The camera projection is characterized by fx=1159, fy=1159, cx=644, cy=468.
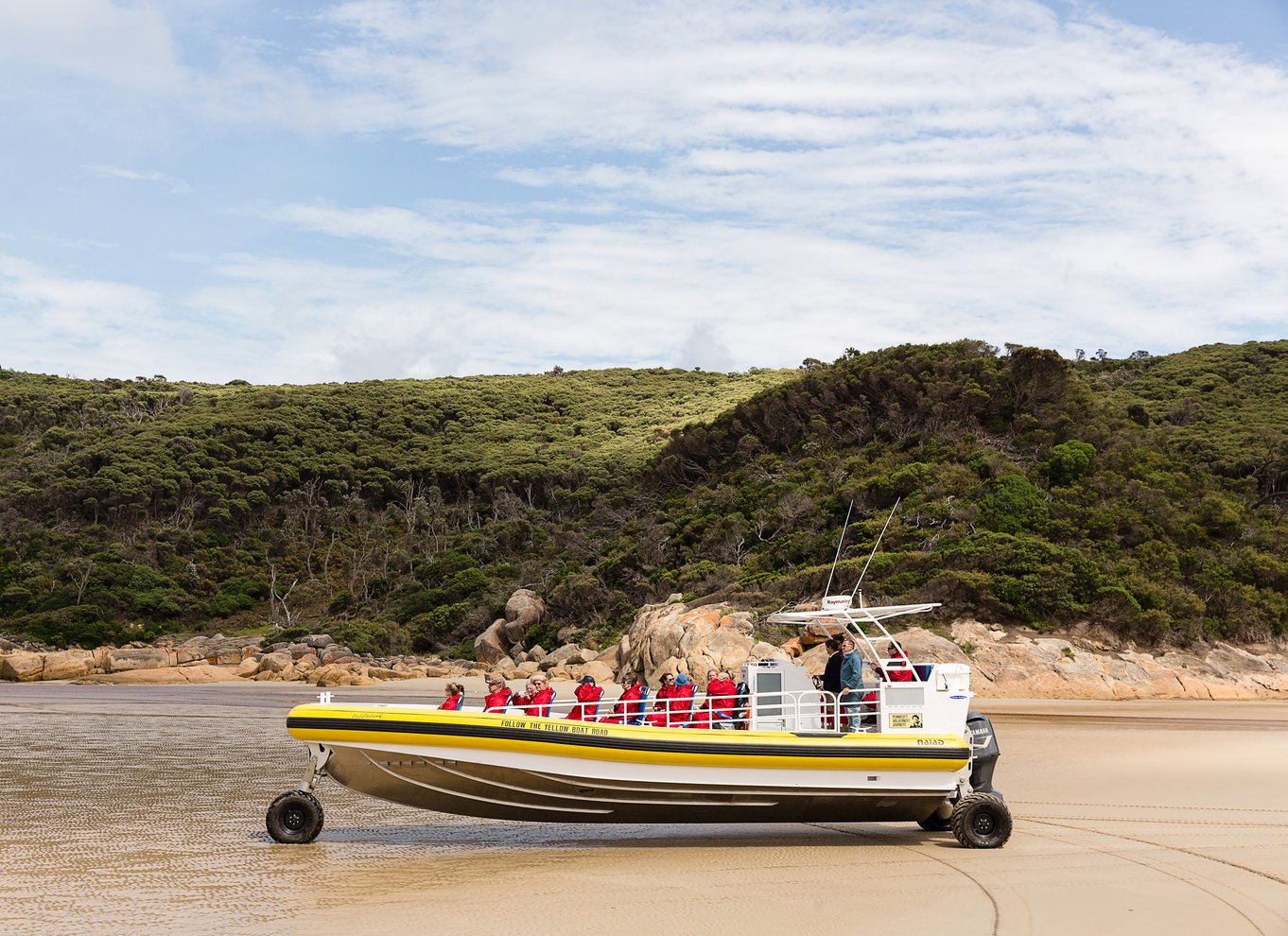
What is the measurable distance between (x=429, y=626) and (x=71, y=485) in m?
31.3

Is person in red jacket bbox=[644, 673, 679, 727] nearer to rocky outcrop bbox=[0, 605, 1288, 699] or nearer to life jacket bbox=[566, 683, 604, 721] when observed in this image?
life jacket bbox=[566, 683, 604, 721]

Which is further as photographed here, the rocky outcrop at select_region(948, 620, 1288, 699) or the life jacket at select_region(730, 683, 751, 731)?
the rocky outcrop at select_region(948, 620, 1288, 699)

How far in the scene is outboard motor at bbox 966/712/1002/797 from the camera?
12.3 meters

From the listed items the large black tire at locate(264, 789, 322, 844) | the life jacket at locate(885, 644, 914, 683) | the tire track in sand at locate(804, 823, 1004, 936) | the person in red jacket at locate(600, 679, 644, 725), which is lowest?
the tire track in sand at locate(804, 823, 1004, 936)

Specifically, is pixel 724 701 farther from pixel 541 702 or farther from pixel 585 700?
pixel 541 702

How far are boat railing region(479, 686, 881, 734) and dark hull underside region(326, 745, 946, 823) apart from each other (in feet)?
2.23

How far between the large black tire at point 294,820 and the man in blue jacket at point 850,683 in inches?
220

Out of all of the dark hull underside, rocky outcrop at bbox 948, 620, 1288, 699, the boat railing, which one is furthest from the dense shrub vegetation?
the dark hull underside

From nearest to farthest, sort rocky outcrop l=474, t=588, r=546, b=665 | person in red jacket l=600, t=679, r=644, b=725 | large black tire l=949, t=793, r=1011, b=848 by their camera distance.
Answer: large black tire l=949, t=793, r=1011, b=848
person in red jacket l=600, t=679, r=644, b=725
rocky outcrop l=474, t=588, r=546, b=665

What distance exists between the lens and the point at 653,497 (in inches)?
2285

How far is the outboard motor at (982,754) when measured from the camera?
12.3 meters

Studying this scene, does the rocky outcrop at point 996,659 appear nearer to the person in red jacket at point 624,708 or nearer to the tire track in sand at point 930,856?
the tire track in sand at point 930,856

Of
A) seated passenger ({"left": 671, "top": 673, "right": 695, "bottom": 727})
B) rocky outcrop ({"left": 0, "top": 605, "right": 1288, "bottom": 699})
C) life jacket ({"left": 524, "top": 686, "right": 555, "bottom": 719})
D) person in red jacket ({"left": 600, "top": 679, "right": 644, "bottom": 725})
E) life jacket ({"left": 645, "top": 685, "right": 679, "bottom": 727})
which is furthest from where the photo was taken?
rocky outcrop ({"left": 0, "top": 605, "right": 1288, "bottom": 699})

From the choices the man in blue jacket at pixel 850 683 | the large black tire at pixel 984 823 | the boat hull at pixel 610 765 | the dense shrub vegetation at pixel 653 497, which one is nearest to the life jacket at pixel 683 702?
the boat hull at pixel 610 765
